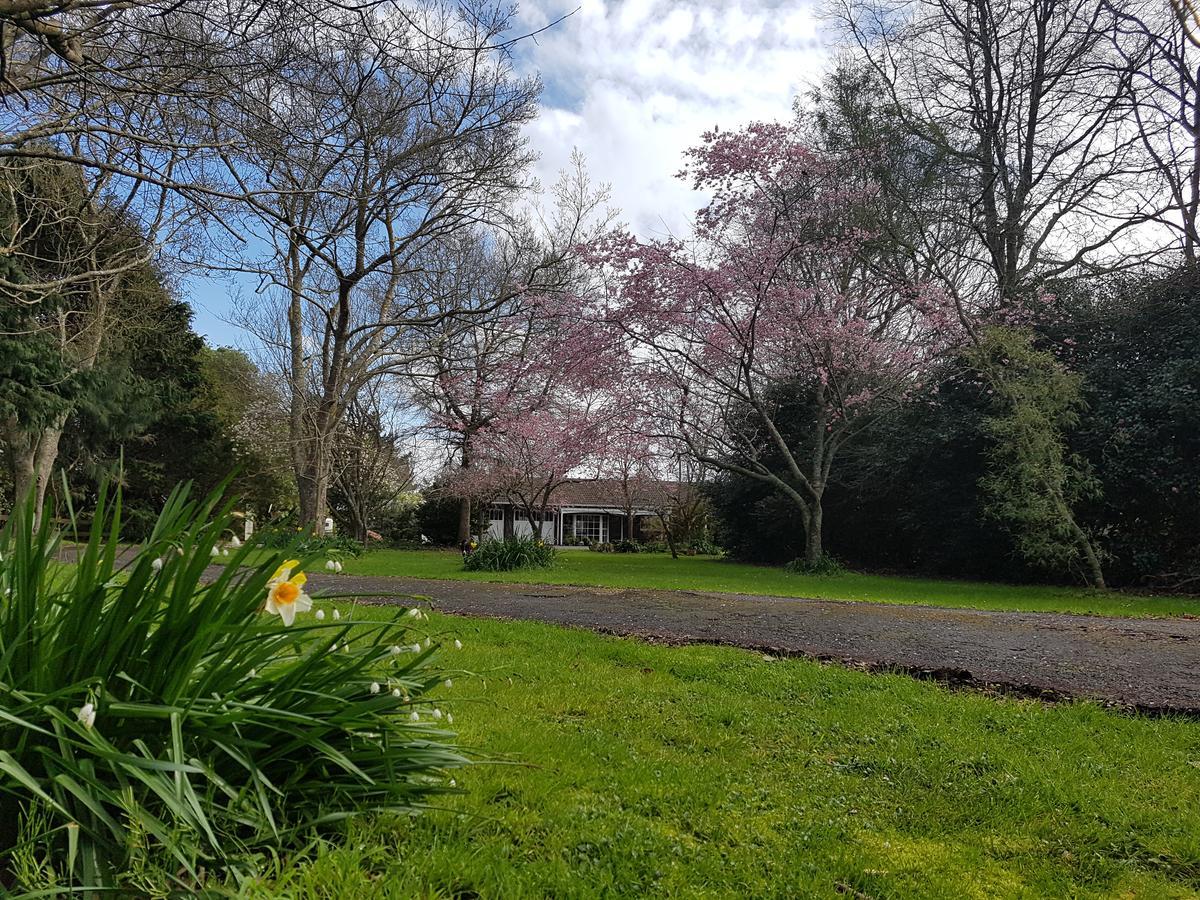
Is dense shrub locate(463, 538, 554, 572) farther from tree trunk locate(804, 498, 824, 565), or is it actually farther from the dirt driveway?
tree trunk locate(804, 498, 824, 565)

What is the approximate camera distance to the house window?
1569 inches

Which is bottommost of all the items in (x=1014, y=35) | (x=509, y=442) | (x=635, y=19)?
(x=509, y=442)

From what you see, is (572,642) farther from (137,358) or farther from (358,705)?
(137,358)

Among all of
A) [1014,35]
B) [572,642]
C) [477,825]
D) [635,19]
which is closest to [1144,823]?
[477,825]

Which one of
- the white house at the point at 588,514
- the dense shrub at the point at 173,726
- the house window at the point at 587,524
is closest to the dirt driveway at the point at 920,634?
the dense shrub at the point at 173,726

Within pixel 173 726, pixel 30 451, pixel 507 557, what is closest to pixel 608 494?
pixel 507 557

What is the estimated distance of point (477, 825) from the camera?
2031 millimetres

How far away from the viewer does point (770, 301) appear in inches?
541

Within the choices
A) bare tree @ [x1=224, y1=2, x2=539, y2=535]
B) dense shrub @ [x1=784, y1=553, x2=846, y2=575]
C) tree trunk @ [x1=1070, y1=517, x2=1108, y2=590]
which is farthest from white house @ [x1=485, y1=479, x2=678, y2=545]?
tree trunk @ [x1=1070, y1=517, x2=1108, y2=590]

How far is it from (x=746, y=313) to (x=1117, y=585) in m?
8.06

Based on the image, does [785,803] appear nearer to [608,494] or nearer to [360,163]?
[360,163]

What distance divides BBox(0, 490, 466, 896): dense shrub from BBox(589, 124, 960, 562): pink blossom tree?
11891mm

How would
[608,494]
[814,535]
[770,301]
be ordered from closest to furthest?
[770,301] < [814,535] < [608,494]

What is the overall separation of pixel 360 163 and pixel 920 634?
9785mm
